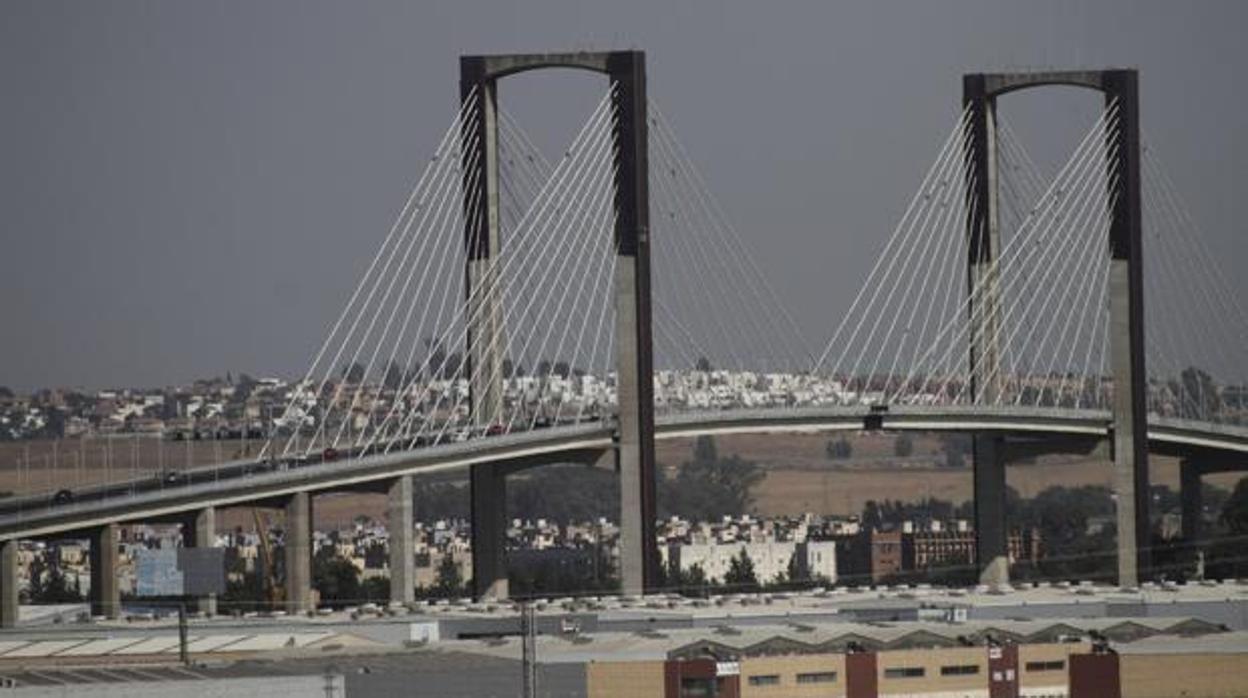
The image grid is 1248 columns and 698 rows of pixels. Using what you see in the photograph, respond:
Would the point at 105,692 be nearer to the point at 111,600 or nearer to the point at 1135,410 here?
the point at 111,600

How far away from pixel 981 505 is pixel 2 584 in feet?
81.2

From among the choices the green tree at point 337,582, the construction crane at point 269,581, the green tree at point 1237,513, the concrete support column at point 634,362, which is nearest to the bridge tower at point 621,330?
the concrete support column at point 634,362

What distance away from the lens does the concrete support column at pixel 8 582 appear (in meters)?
76.0

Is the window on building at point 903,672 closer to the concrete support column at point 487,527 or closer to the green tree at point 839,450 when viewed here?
the concrete support column at point 487,527

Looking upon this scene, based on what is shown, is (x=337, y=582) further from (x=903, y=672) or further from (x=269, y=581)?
(x=903, y=672)

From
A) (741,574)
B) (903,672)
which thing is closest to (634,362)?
(903,672)

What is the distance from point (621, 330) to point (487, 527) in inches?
186

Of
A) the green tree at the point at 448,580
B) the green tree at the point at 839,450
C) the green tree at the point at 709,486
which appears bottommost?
the green tree at the point at 448,580

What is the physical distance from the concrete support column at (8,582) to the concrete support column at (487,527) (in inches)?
415

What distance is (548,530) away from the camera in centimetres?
16062

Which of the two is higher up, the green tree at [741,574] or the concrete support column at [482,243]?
the concrete support column at [482,243]

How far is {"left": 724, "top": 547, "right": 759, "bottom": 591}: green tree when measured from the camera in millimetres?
111012

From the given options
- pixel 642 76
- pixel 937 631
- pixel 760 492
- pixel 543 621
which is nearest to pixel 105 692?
pixel 937 631

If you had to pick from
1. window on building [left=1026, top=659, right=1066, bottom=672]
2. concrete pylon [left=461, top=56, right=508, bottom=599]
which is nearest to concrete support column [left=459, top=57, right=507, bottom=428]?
concrete pylon [left=461, top=56, right=508, bottom=599]
